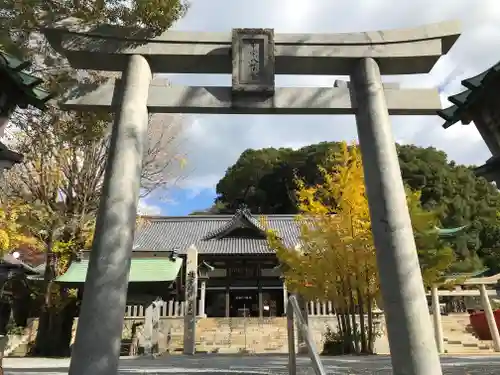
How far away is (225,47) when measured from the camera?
5633 millimetres

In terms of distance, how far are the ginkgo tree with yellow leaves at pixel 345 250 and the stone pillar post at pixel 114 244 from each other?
779cm

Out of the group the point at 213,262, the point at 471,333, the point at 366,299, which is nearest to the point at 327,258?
the point at 366,299

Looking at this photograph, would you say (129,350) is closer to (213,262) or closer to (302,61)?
(213,262)

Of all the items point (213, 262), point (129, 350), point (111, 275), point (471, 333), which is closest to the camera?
point (111, 275)

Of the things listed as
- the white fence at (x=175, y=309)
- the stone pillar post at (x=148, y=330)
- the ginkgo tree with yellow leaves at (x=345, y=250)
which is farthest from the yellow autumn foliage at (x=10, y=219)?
the ginkgo tree with yellow leaves at (x=345, y=250)

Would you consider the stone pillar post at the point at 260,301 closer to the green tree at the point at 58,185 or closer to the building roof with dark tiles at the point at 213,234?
the building roof with dark tiles at the point at 213,234

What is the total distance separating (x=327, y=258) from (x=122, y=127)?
27.3 ft

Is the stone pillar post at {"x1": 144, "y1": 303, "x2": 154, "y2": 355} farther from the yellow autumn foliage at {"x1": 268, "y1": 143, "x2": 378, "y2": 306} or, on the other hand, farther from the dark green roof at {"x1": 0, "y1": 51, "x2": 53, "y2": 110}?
the dark green roof at {"x1": 0, "y1": 51, "x2": 53, "y2": 110}

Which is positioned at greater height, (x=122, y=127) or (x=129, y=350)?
(x=122, y=127)

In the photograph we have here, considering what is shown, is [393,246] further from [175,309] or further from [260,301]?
[260,301]

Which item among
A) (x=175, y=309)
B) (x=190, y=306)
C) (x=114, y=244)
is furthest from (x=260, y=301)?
(x=114, y=244)

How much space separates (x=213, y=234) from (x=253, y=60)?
23.8 m

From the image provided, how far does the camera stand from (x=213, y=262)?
83.8 feet

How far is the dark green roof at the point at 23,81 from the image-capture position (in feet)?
15.7
